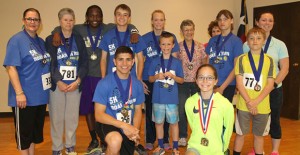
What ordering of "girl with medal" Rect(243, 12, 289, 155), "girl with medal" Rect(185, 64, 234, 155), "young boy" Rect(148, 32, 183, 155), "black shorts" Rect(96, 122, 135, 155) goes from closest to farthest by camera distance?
"girl with medal" Rect(185, 64, 234, 155), "black shorts" Rect(96, 122, 135, 155), "girl with medal" Rect(243, 12, 289, 155), "young boy" Rect(148, 32, 183, 155)

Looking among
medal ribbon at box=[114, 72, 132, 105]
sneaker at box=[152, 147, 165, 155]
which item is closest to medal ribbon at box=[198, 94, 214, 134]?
medal ribbon at box=[114, 72, 132, 105]

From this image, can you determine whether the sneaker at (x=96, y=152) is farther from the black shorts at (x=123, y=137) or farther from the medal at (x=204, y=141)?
the medal at (x=204, y=141)

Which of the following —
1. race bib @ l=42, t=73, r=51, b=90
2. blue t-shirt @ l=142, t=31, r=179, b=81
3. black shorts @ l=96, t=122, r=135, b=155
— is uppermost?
blue t-shirt @ l=142, t=31, r=179, b=81

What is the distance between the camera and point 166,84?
12.0ft

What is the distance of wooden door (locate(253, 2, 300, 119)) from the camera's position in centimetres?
595

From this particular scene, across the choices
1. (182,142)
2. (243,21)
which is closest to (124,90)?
(182,142)

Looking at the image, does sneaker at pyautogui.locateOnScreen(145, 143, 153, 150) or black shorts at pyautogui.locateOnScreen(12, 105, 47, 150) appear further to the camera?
sneaker at pyautogui.locateOnScreen(145, 143, 153, 150)

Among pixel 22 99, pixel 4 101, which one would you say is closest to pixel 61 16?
pixel 22 99

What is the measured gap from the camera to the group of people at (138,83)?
2746mm

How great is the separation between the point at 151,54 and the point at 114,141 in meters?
1.55

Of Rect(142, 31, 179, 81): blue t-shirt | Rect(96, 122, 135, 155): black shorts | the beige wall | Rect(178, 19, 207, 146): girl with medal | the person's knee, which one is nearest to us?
the person's knee

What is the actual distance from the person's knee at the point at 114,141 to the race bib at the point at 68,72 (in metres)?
1.10

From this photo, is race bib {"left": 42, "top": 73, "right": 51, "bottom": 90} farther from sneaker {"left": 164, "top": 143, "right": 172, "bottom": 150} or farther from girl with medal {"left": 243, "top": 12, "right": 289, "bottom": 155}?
girl with medal {"left": 243, "top": 12, "right": 289, "bottom": 155}

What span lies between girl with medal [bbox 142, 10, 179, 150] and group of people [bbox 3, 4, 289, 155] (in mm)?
14
